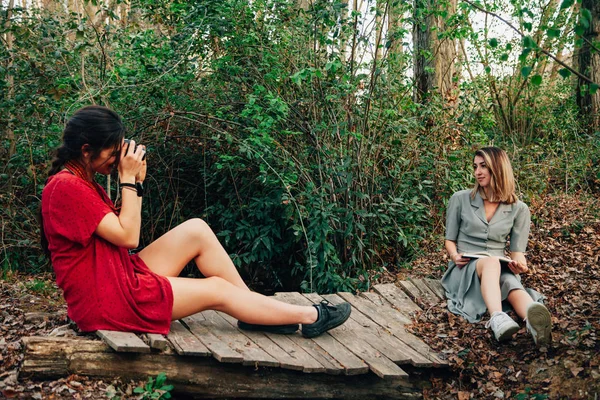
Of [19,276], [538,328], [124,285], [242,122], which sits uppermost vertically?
[242,122]

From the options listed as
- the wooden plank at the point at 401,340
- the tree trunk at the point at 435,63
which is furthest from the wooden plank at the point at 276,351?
the tree trunk at the point at 435,63

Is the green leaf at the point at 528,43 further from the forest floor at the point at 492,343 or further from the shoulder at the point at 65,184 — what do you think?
the shoulder at the point at 65,184

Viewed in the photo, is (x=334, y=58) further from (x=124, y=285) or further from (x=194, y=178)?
(x=124, y=285)

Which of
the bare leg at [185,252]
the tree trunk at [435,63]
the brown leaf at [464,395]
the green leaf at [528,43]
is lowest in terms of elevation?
the brown leaf at [464,395]

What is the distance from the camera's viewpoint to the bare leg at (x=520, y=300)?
13.9 feet

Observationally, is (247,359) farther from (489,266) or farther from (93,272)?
(489,266)

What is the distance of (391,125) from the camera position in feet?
19.7

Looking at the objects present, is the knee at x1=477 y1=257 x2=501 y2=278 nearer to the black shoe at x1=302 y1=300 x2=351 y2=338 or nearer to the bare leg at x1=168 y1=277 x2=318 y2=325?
the black shoe at x1=302 y1=300 x2=351 y2=338

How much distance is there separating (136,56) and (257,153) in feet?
6.05

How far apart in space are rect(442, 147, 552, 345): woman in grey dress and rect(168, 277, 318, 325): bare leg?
4.55ft

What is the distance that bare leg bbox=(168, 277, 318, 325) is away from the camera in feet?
11.7

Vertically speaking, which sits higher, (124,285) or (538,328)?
(124,285)

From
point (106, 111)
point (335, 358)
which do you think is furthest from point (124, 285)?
point (335, 358)

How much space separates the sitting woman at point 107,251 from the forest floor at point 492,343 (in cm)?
38
